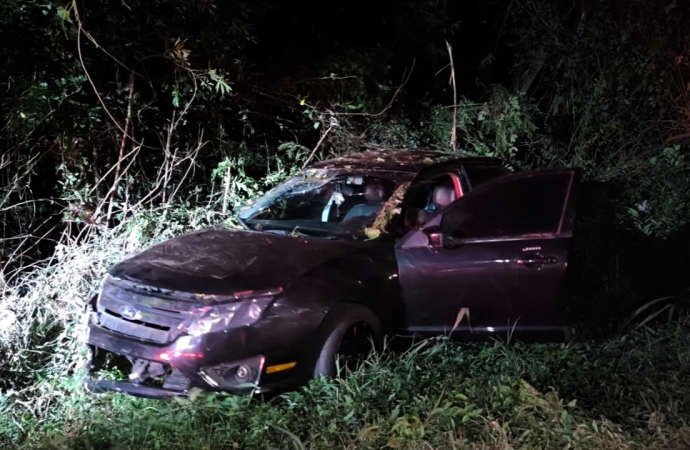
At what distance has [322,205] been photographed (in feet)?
17.4

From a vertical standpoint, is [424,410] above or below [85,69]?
below

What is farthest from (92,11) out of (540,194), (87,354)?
(540,194)

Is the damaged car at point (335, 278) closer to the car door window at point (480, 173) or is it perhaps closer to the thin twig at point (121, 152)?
the car door window at point (480, 173)

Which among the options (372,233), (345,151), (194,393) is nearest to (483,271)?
(372,233)

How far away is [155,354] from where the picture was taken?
12.2 ft

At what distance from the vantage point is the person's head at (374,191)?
16.4 feet

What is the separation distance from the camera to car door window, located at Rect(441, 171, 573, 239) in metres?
4.68

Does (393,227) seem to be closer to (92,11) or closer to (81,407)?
(81,407)

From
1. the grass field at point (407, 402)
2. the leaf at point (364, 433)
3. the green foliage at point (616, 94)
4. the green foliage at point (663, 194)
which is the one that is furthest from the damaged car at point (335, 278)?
the green foliage at point (616, 94)

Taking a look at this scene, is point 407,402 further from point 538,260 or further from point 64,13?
point 64,13

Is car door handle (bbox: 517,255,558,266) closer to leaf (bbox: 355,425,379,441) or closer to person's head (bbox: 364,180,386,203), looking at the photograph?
person's head (bbox: 364,180,386,203)

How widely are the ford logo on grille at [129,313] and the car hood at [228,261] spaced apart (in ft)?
0.55

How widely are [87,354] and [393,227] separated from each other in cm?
223

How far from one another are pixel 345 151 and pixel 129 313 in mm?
4646
